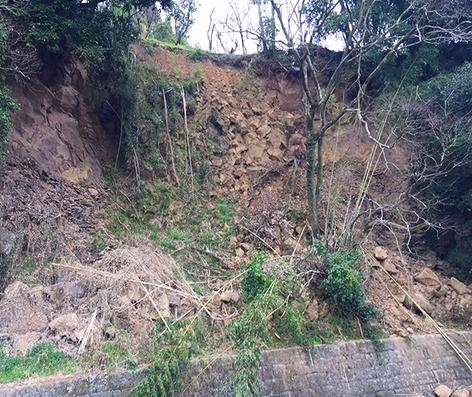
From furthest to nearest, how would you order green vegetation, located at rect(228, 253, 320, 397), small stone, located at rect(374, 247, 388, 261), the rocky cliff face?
small stone, located at rect(374, 247, 388, 261)
the rocky cliff face
green vegetation, located at rect(228, 253, 320, 397)

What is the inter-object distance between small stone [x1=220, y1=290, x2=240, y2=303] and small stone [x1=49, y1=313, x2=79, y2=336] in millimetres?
2284

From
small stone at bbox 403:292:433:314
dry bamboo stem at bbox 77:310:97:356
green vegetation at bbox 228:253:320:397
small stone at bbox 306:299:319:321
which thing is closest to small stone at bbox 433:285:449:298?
small stone at bbox 403:292:433:314

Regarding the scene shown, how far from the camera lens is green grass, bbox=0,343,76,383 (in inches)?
212

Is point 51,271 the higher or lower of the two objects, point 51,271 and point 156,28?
the lower

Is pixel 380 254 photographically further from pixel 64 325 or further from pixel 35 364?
pixel 35 364

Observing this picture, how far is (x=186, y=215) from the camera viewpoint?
1010cm

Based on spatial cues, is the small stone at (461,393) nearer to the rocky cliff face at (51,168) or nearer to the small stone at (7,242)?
the rocky cliff face at (51,168)

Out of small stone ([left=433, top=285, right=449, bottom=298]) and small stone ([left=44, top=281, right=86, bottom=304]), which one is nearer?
small stone ([left=44, top=281, right=86, bottom=304])

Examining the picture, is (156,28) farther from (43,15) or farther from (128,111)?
(43,15)

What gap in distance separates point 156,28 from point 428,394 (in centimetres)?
1256

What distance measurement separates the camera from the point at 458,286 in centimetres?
976

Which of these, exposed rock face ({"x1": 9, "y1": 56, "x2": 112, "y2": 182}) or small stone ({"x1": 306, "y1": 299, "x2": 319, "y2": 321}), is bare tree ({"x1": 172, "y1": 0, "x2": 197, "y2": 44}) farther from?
small stone ({"x1": 306, "y1": 299, "x2": 319, "y2": 321})

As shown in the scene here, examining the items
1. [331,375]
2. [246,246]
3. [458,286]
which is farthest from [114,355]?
[458,286]

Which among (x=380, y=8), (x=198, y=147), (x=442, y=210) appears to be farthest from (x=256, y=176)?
(x=380, y=8)
